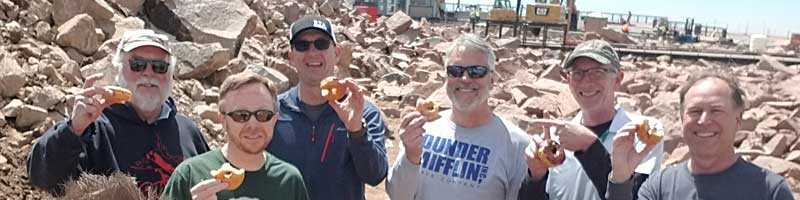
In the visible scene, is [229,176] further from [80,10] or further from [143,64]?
[80,10]

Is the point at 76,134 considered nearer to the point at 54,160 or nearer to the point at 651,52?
the point at 54,160

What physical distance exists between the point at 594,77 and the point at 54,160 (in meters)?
2.54

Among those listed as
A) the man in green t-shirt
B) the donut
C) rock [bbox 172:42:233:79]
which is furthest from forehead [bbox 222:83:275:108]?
rock [bbox 172:42:233:79]

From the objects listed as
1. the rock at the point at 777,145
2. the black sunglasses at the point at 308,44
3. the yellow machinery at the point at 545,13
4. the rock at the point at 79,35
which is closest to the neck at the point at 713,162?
the black sunglasses at the point at 308,44

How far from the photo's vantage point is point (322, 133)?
389cm

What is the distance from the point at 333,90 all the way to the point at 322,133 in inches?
12.8

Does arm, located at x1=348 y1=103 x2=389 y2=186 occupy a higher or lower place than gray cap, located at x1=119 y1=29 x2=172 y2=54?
lower

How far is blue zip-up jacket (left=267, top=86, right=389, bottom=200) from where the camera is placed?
3822mm

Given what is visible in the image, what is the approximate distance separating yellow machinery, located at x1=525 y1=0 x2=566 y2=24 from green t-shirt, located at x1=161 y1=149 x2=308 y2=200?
37746mm

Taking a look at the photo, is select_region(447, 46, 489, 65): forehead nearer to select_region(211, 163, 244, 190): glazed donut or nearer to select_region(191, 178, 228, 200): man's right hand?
select_region(211, 163, 244, 190): glazed donut

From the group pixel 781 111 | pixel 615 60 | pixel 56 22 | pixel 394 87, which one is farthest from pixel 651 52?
pixel 615 60

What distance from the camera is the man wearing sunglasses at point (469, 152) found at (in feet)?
12.2

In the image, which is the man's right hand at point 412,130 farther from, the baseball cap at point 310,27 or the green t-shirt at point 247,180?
the baseball cap at point 310,27

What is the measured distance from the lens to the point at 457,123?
3.88 m
